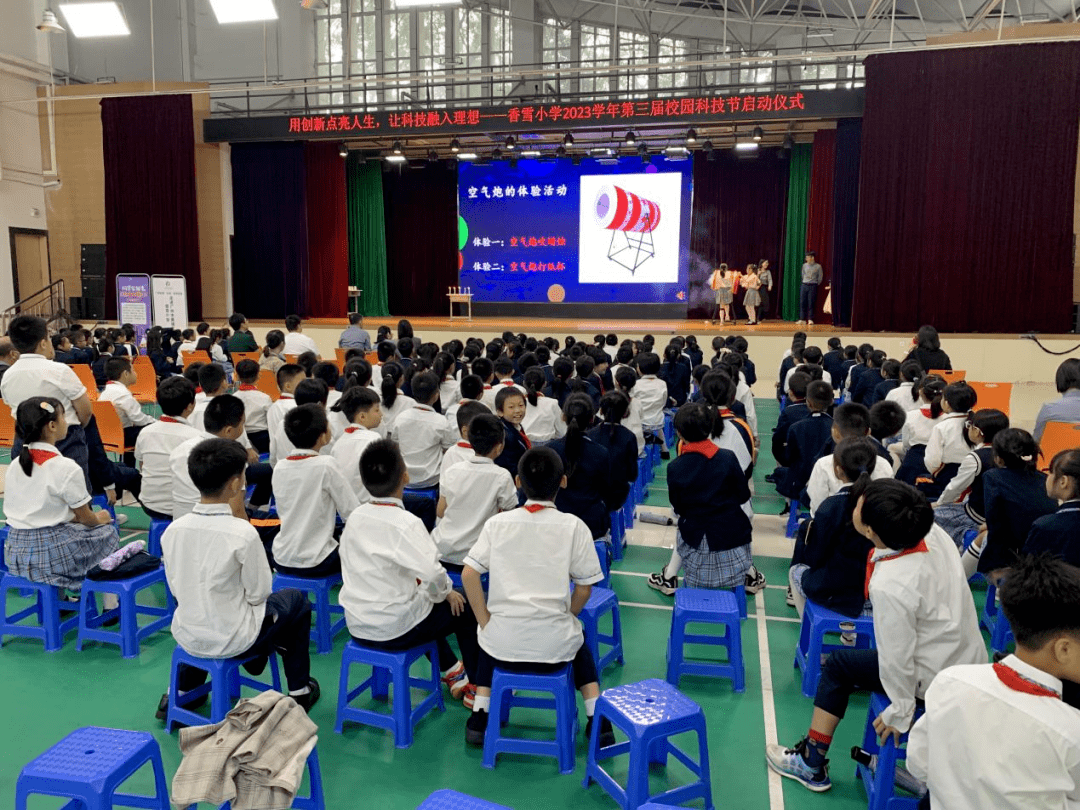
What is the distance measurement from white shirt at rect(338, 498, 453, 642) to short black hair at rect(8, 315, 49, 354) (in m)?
2.85

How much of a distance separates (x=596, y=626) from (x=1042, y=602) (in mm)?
1865

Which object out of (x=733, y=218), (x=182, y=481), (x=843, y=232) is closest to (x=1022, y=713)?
(x=182, y=481)

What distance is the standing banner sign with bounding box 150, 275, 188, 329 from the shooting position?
11.7 metres

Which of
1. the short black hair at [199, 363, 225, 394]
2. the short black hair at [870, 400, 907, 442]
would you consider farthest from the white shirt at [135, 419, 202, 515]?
the short black hair at [870, 400, 907, 442]

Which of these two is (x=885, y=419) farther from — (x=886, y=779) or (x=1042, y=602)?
(x=1042, y=602)

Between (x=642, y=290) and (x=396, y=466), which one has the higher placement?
(x=642, y=290)

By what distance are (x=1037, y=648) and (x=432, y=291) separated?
16.1 meters

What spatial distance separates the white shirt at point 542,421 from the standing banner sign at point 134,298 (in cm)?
872

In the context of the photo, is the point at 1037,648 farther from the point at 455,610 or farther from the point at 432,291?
the point at 432,291

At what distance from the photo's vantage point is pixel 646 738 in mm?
2248

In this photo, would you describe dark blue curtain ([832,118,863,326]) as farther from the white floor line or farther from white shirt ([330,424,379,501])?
white shirt ([330,424,379,501])

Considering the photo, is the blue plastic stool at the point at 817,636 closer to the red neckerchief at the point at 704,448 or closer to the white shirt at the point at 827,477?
the white shirt at the point at 827,477

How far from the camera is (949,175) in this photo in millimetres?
11531

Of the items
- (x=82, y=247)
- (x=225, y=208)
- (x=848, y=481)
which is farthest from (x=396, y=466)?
(x=82, y=247)
